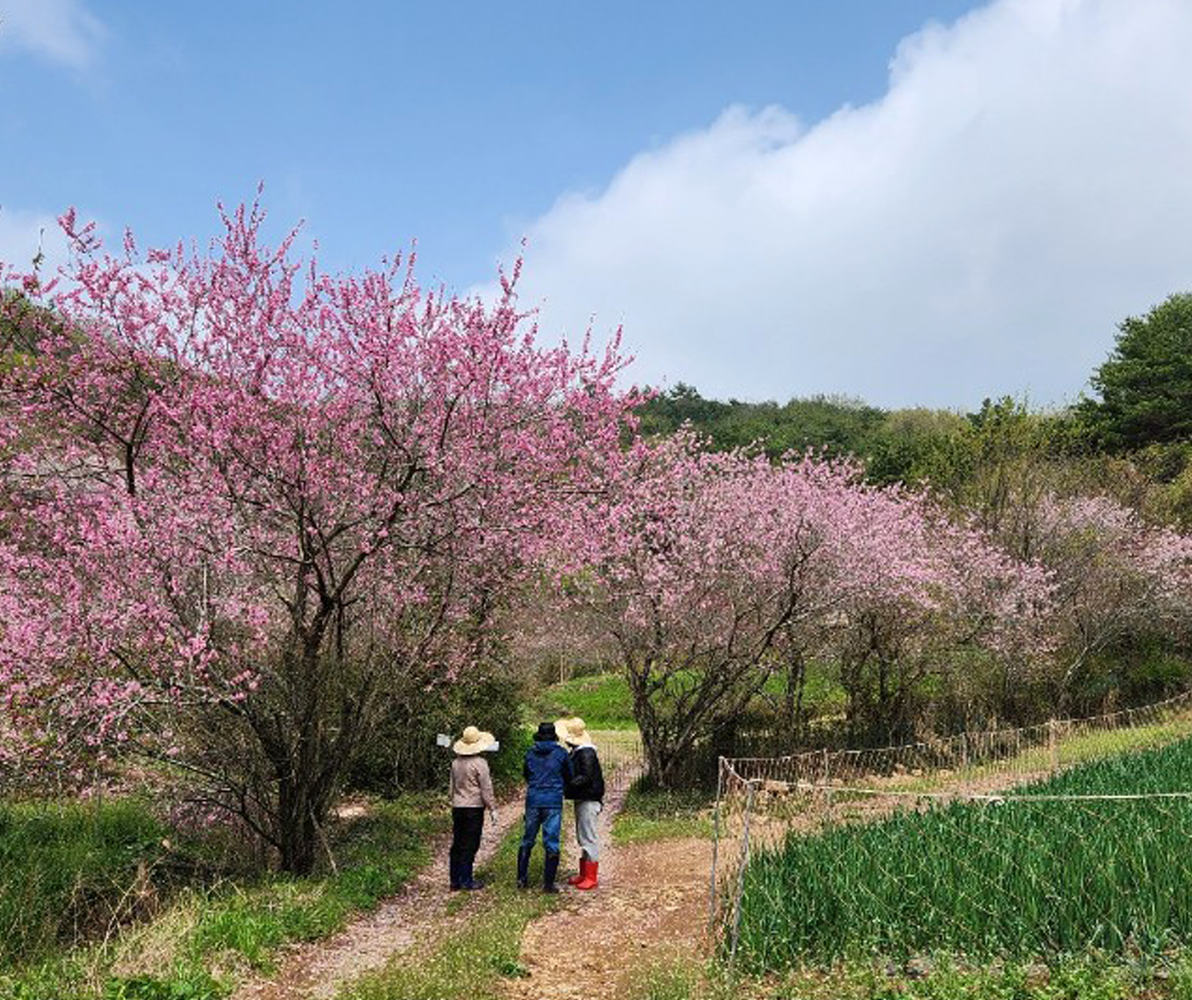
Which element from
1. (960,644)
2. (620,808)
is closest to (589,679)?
(960,644)

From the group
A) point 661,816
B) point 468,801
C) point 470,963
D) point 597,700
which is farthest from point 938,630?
point 470,963

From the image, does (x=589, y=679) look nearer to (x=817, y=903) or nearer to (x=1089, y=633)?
(x=1089, y=633)

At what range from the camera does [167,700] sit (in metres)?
7.98

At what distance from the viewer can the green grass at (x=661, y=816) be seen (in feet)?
40.3

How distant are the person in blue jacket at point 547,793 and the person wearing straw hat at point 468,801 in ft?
1.42

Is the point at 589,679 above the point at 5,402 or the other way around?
the other way around

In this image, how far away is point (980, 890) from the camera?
19.2 feet

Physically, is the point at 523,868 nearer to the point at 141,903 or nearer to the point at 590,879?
the point at 590,879

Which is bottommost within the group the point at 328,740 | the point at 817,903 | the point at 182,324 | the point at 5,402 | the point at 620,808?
the point at 620,808

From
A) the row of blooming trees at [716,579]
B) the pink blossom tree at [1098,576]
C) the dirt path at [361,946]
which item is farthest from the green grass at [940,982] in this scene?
the pink blossom tree at [1098,576]

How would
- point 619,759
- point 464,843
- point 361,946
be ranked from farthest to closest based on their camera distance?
point 619,759, point 464,843, point 361,946

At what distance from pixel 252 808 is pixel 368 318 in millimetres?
5424

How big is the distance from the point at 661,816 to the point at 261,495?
26.9 ft

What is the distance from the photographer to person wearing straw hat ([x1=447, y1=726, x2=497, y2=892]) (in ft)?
30.1
